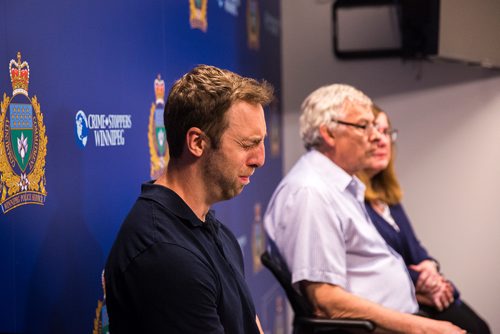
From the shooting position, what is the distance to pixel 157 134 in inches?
98.0

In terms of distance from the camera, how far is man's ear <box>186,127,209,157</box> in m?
1.68

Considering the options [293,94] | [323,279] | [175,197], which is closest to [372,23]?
[293,94]

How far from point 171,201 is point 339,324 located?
1.04 meters

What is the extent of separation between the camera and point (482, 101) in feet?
13.9

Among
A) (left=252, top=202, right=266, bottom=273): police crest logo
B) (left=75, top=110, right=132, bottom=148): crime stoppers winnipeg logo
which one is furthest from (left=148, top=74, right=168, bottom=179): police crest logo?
(left=252, top=202, right=266, bottom=273): police crest logo

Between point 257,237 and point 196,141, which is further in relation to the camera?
point 257,237

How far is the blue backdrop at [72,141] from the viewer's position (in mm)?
1652

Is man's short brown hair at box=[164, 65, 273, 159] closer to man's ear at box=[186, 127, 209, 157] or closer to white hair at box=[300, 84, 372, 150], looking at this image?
man's ear at box=[186, 127, 209, 157]

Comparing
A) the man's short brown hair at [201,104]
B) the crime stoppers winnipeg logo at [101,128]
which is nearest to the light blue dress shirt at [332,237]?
Answer: the crime stoppers winnipeg logo at [101,128]

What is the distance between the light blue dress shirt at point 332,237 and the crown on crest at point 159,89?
0.54 metres

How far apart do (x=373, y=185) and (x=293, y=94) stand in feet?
4.28

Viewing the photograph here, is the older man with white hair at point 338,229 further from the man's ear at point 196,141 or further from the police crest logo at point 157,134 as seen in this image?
the man's ear at point 196,141

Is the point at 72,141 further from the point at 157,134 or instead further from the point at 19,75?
the point at 157,134

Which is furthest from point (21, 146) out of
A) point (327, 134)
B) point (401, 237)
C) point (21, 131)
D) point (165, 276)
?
point (401, 237)
